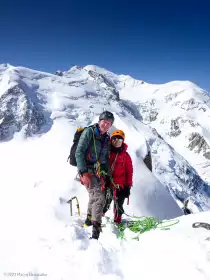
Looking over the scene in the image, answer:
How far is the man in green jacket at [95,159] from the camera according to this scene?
17.9 feet

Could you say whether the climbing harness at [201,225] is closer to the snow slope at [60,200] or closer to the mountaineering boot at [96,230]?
the snow slope at [60,200]

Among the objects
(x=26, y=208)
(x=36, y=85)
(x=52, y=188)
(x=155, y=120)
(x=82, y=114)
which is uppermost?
(x=155, y=120)

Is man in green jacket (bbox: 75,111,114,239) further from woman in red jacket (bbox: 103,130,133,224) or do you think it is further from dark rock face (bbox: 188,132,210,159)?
dark rock face (bbox: 188,132,210,159)

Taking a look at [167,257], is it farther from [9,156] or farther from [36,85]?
[36,85]

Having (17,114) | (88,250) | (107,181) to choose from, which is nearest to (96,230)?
(88,250)

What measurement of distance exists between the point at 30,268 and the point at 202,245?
267 centimetres

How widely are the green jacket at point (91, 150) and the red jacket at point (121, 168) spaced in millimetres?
467

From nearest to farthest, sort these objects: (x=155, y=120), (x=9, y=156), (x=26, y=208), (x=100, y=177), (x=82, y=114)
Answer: (x=100, y=177)
(x=26, y=208)
(x=9, y=156)
(x=82, y=114)
(x=155, y=120)

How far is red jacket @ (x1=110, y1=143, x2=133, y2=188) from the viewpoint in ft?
21.2

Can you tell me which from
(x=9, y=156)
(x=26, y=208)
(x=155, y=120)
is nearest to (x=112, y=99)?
(x=9, y=156)

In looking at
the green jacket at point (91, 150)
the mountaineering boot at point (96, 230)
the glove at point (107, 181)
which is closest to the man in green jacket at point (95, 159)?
the green jacket at point (91, 150)

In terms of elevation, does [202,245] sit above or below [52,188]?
below

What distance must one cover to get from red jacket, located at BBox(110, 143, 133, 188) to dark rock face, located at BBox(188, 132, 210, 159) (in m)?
157

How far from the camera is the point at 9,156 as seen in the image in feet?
59.5
